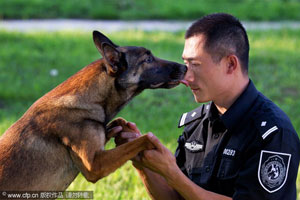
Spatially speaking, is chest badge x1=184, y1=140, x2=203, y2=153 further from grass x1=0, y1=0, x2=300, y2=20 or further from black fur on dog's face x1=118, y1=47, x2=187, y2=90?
grass x1=0, y1=0, x2=300, y2=20

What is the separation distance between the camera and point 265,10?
1309 cm

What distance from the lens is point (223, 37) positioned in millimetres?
3482

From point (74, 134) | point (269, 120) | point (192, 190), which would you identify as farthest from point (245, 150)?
point (74, 134)

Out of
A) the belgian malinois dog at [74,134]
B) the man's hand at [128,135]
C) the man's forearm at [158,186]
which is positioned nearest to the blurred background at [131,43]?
the man's forearm at [158,186]

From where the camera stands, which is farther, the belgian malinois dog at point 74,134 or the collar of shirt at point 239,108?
the collar of shirt at point 239,108

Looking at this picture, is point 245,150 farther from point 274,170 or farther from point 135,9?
point 135,9

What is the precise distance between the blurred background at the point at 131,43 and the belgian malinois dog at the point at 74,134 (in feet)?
3.88

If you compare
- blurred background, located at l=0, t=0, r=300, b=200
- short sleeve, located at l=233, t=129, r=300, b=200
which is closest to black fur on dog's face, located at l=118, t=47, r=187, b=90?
short sleeve, located at l=233, t=129, r=300, b=200

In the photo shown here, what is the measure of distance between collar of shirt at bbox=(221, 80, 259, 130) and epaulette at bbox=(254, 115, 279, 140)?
0.15 metres

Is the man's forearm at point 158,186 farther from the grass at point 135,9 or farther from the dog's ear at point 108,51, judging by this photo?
the grass at point 135,9

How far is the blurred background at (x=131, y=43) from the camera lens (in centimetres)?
647

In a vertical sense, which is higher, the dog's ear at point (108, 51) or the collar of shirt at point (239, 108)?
the dog's ear at point (108, 51)

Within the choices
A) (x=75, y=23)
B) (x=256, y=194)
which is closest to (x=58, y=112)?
(x=256, y=194)

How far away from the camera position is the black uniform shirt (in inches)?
123
